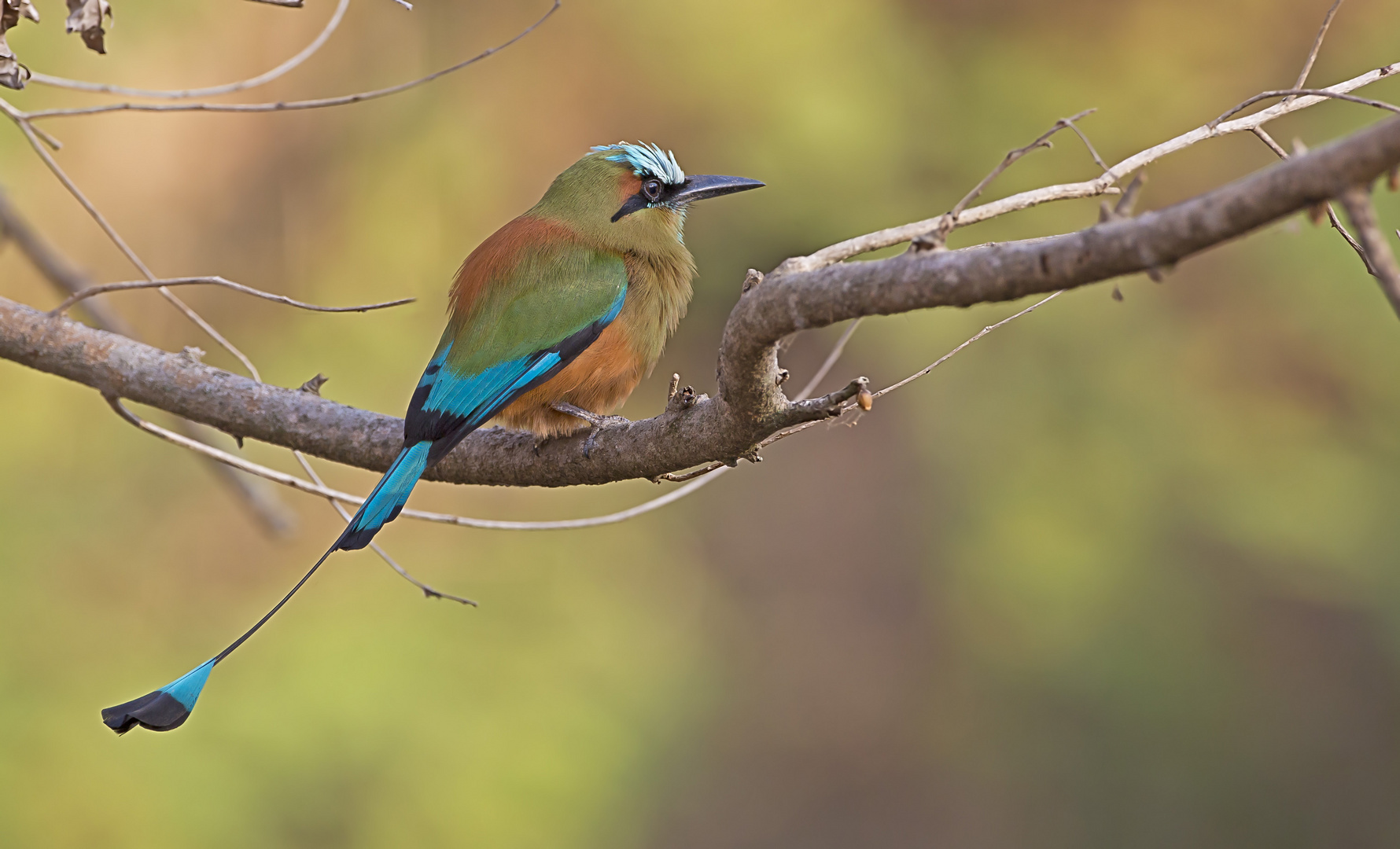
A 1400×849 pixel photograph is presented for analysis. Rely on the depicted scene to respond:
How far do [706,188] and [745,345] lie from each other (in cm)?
198

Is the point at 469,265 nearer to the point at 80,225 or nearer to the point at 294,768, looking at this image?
the point at 294,768

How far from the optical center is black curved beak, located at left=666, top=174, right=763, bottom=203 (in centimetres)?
362

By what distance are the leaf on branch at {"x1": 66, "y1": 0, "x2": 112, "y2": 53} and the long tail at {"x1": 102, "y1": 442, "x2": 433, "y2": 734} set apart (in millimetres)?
1061

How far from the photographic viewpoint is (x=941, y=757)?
6.95m

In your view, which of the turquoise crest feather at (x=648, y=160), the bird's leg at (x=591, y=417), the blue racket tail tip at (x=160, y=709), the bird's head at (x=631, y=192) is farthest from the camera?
the turquoise crest feather at (x=648, y=160)

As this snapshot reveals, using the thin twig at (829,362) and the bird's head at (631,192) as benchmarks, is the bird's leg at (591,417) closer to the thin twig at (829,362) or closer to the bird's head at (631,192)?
the thin twig at (829,362)

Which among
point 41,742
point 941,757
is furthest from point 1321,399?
point 41,742

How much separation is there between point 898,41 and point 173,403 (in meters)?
5.49

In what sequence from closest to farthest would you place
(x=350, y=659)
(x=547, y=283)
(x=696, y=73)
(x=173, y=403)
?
(x=173, y=403), (x=547, y=283), (x=350, y=659), (x=696, y=73)

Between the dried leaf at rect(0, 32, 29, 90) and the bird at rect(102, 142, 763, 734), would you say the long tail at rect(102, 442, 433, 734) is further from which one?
the dried leaf at rect(0, 32, 29, 90)

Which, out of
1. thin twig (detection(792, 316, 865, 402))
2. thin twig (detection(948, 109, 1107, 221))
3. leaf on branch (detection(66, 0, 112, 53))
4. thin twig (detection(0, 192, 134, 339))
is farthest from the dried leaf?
thin twig (detection(948, 109, 1107, 221))

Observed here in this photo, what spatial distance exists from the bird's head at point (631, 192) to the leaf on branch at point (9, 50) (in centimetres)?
151

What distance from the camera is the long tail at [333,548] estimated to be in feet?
6.57

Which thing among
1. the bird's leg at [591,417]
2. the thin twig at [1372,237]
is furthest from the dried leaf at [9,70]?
the thin twig at [1372,237]
